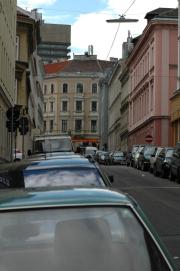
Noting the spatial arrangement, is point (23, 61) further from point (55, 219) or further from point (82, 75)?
point (82, 75)

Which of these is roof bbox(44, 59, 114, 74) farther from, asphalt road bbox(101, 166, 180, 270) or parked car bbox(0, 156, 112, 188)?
parked car bbox(0, 156, 112, 188)

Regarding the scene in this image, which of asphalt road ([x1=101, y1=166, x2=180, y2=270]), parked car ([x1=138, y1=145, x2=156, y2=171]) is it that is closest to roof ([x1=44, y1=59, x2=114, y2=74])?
parked car ([x1=138, y1=145, x2=156, y2=171])

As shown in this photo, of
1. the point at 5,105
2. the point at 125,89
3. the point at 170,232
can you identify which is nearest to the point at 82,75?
the point at 125,89

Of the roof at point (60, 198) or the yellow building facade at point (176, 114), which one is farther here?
the yellow building facade at point (176, 114)

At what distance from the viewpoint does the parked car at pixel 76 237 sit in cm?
409

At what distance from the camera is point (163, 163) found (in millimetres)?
33531

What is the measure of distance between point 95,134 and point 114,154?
251ft

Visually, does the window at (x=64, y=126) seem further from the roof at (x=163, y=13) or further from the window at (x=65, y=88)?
the roof at (x=163, y=13)

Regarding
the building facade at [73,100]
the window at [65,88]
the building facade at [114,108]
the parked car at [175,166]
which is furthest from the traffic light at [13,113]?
the window at [65,88]

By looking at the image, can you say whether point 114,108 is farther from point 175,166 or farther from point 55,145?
point 175,166

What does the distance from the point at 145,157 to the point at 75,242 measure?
38597 millimetres

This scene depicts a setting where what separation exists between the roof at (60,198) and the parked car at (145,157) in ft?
122

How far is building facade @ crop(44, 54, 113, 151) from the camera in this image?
139 meters

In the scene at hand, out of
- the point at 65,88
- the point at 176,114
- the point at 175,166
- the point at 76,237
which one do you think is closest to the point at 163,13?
the point at 176,114
